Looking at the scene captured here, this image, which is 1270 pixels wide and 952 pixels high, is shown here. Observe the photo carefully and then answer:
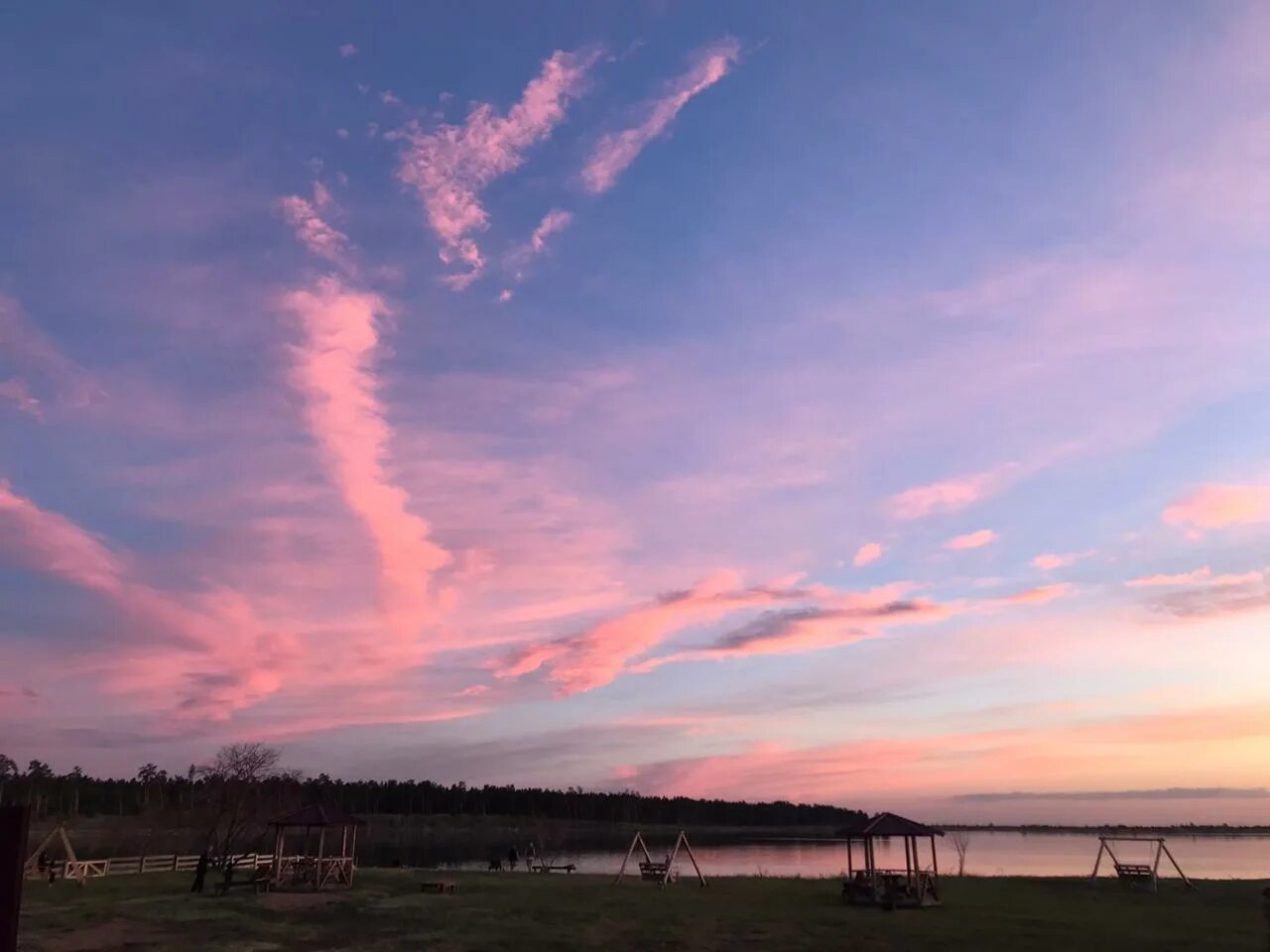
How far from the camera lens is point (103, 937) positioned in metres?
22.7

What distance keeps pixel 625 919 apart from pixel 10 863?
26812mm

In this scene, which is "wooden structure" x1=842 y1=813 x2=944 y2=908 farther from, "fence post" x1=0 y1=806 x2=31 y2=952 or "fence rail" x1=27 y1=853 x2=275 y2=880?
"fence post" x1=0 y1=806 x2=31 y2=952

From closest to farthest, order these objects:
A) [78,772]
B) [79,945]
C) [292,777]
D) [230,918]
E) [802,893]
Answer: [79,945] → [230,918] → [802,893] → [292,777] → [78,772]

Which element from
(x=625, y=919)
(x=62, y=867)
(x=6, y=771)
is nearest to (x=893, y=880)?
(x=625, y=919)

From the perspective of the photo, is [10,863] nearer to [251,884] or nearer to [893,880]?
[893,880]

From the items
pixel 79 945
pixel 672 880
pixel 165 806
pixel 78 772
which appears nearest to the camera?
pixel 79 945

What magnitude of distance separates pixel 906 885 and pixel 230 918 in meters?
20.8

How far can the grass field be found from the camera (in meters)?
22.5

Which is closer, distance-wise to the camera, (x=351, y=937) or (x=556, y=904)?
(x=351, y=937)

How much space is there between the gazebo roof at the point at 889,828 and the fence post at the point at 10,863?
31.3 meters

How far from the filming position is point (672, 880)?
4559 centimetres

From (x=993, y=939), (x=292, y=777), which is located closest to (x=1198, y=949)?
(x=993, y=939)

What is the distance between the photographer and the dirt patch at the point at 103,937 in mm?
21228

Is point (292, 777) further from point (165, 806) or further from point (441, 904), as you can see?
point (441, 904)
